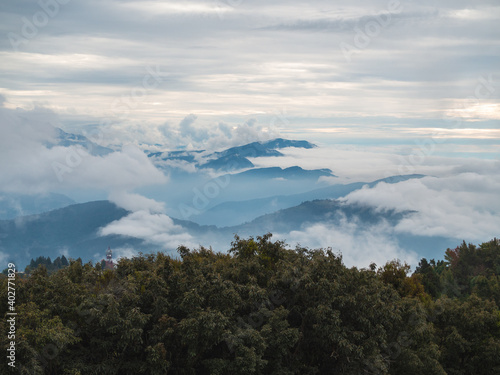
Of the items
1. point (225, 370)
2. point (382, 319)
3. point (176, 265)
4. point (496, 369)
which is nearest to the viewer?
point (225, 370)

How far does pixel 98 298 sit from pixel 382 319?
11828mm

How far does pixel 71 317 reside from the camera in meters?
18.1

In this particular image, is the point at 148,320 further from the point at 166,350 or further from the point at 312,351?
the point at 312,351

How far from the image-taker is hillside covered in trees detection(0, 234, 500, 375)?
16.9 m

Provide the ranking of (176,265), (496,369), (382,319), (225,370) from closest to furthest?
(225,370) < (382,319) < (176,265) < (496,369)

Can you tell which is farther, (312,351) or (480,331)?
(480,331)

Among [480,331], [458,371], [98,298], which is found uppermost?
[98,298]

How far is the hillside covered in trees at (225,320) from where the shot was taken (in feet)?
55.5

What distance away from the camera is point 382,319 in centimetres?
1986

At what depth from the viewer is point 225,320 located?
17484mm

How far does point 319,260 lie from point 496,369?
42.4 ft

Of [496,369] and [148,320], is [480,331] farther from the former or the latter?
[148,320]

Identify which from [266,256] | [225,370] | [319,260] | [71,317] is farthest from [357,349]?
[71,317]

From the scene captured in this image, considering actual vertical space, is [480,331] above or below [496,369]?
above
